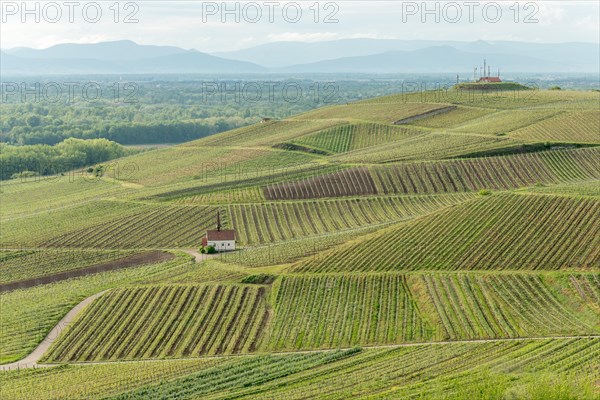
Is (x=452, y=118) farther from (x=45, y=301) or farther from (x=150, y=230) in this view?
(x=45, y=301)

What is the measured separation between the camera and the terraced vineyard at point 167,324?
168 ft

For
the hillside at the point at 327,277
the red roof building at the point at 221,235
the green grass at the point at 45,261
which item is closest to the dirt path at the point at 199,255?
the hillside at the point at 327,277

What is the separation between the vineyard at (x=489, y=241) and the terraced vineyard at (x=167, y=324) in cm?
756

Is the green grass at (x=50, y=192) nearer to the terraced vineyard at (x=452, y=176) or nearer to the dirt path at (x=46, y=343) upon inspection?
the terraced vineyard at (x=452, y=176)

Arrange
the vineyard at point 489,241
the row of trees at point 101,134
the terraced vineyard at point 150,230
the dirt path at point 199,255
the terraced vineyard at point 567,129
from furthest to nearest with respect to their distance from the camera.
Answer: the row of trees at point 101,134, the terraced vineyard at point 567,129, the terraced vineyard at point 150,230, the dirt path at point 199,255, the vineyard at point 489,241

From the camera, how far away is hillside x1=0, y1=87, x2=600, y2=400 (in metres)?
45.3

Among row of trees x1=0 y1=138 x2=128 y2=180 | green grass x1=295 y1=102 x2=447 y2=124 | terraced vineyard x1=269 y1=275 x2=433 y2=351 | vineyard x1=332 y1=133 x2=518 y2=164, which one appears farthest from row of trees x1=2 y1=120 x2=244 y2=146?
terraced vineyard x1=269 y1=275 x2=433 y2=351

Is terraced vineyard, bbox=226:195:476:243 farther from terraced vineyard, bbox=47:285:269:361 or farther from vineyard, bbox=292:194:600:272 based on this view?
terraced vineyard, bbox=47:285:269:361

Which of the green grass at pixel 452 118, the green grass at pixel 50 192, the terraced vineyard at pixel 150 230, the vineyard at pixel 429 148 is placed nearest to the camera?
the terraced vineyard at pixel 150 230

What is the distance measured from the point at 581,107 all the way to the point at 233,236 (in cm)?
7173

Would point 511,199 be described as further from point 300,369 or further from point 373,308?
point 300,369

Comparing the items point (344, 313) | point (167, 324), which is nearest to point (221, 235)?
point (167, 324)

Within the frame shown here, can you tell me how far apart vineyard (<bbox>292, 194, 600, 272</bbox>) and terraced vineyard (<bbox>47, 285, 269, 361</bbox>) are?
7.56 metres

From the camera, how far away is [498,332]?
4975 cm
